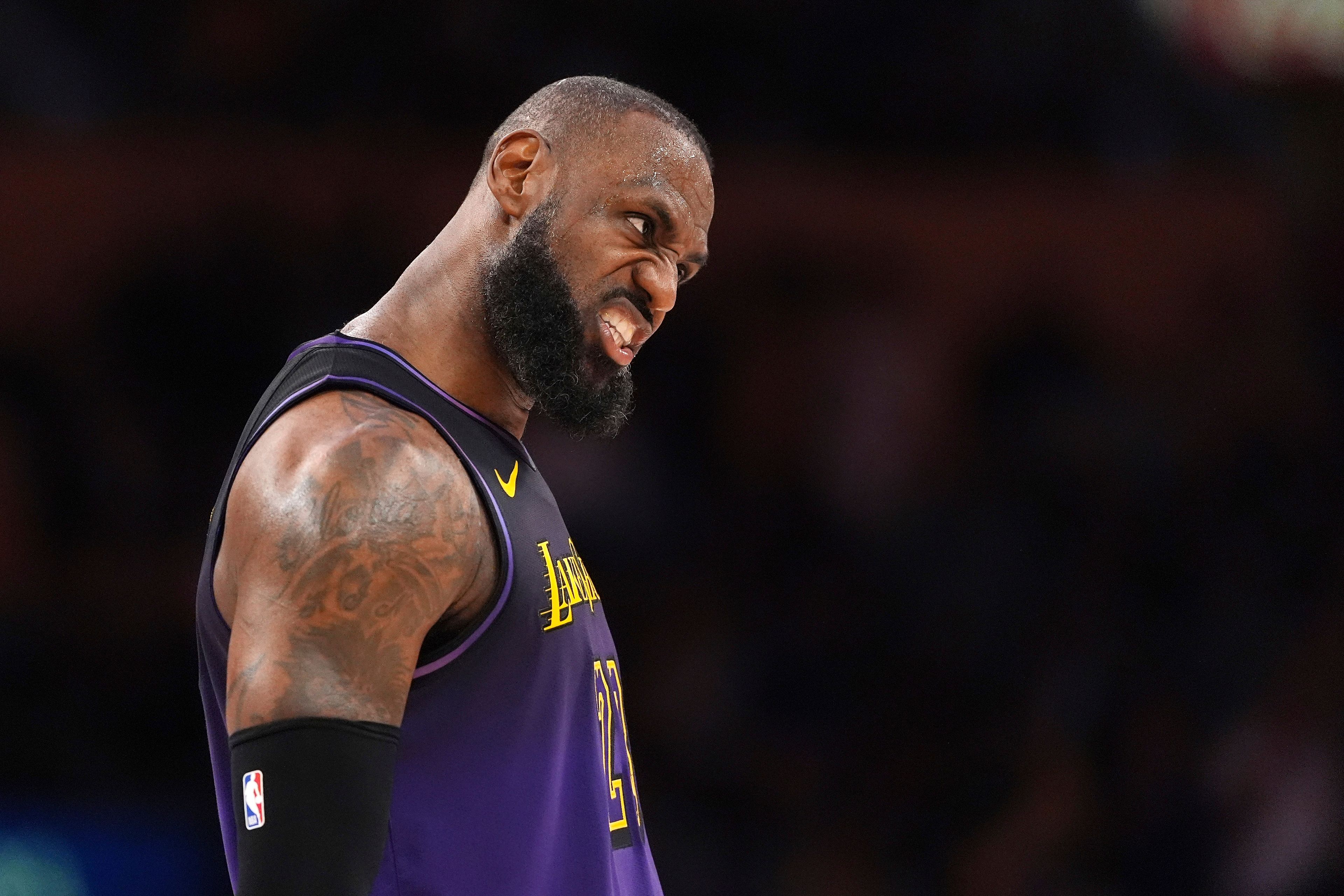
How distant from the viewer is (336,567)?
1.31 metres

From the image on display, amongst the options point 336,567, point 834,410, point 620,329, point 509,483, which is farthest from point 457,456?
point 834,410

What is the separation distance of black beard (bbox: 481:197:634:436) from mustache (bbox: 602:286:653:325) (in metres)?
0.05

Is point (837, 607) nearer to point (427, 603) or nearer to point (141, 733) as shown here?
point (141, 733)

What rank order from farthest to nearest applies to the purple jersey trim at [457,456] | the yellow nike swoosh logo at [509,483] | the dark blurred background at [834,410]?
the dark blurred background at [834,410], the yellow nike swoosh logo at [509,483], the purple jersey trim at [457,456]

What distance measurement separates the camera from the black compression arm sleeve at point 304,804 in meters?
1.28

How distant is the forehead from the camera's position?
1.81 m

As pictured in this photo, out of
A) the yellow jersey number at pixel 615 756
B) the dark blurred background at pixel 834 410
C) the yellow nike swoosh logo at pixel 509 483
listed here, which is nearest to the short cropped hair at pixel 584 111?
the yellow nike swoosh logo at pixel 509 483

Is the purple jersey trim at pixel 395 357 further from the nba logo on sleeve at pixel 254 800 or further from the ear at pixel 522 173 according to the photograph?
the nba logo on sleeve at pixel 254 800

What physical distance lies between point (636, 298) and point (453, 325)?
249mm

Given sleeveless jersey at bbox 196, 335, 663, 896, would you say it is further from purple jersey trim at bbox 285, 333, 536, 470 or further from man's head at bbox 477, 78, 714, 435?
man's head at bbox 477, 78, 714, 435

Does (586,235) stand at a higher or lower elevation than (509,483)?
higher

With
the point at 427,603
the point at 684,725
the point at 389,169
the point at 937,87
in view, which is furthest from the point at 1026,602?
the point at 427,603

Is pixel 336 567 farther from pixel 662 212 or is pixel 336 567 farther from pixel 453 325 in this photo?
pixel 662 212

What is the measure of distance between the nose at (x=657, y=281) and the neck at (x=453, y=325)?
0.20 metres
